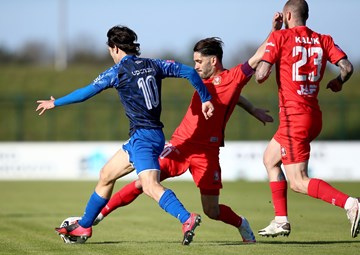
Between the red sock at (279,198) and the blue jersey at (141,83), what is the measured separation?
1282 mm

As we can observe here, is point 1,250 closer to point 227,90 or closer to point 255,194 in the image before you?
point 227,90

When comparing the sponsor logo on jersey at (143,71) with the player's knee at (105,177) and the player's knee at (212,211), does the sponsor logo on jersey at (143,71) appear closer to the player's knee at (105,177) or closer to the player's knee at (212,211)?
the player's knee at (105,177)

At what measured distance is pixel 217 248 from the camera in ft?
27.8

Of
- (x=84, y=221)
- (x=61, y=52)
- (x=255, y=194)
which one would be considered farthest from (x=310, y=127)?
(x=61, y=52)

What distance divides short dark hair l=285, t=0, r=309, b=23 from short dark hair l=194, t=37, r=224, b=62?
1035 millimetres

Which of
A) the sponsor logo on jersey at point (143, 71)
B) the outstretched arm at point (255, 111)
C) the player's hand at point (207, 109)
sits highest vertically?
the sponsor logo on jersey at point (143, 71)

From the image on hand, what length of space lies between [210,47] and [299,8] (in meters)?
1.17

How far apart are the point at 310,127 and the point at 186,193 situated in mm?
11139

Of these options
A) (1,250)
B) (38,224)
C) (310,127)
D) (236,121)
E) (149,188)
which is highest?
(310,127)

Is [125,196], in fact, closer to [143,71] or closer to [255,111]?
[143,71]

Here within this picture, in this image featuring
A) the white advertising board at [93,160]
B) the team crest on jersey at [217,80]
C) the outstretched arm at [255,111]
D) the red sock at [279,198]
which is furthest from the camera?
the white advertising board at [93,160]

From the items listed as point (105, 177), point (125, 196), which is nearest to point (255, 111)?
point (125, 196)

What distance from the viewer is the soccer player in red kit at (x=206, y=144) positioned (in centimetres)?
A: 928

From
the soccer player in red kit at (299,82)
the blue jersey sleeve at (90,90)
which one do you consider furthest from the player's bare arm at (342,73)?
the blue jersey sleeve at (90,90)
